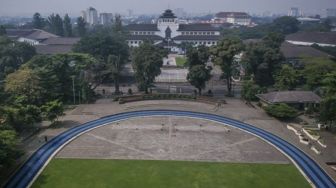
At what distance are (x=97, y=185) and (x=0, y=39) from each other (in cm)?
5296

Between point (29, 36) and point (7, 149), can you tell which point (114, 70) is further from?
point (29, 36)

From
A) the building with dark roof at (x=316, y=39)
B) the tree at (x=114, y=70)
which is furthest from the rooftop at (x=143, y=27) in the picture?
the tree at (x=114, y=70)

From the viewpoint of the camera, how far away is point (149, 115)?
42000mm

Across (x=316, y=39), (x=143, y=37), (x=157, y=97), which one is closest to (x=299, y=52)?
(x=316, y=39)

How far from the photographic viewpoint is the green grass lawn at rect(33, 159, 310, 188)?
25.1 metres

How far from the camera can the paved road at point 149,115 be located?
1014 inches

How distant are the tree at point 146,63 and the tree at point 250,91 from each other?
13.0 meters

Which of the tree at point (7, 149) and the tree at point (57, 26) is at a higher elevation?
the tree at point (57, 26)

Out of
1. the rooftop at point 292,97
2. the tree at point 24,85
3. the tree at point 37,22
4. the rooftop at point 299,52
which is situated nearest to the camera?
the tree at point 24,85

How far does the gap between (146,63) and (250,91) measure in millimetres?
15560

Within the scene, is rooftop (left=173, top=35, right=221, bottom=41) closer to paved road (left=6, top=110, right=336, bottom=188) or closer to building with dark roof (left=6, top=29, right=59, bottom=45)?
building with dark roof (left=6, top=29, right=59, bottom=45)

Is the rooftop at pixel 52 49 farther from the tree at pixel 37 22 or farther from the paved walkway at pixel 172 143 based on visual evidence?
the tree at pixel 37 22

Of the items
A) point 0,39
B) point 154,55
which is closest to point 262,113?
point 154,55

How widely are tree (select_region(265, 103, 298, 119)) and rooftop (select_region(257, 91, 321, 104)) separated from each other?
1617 mm
